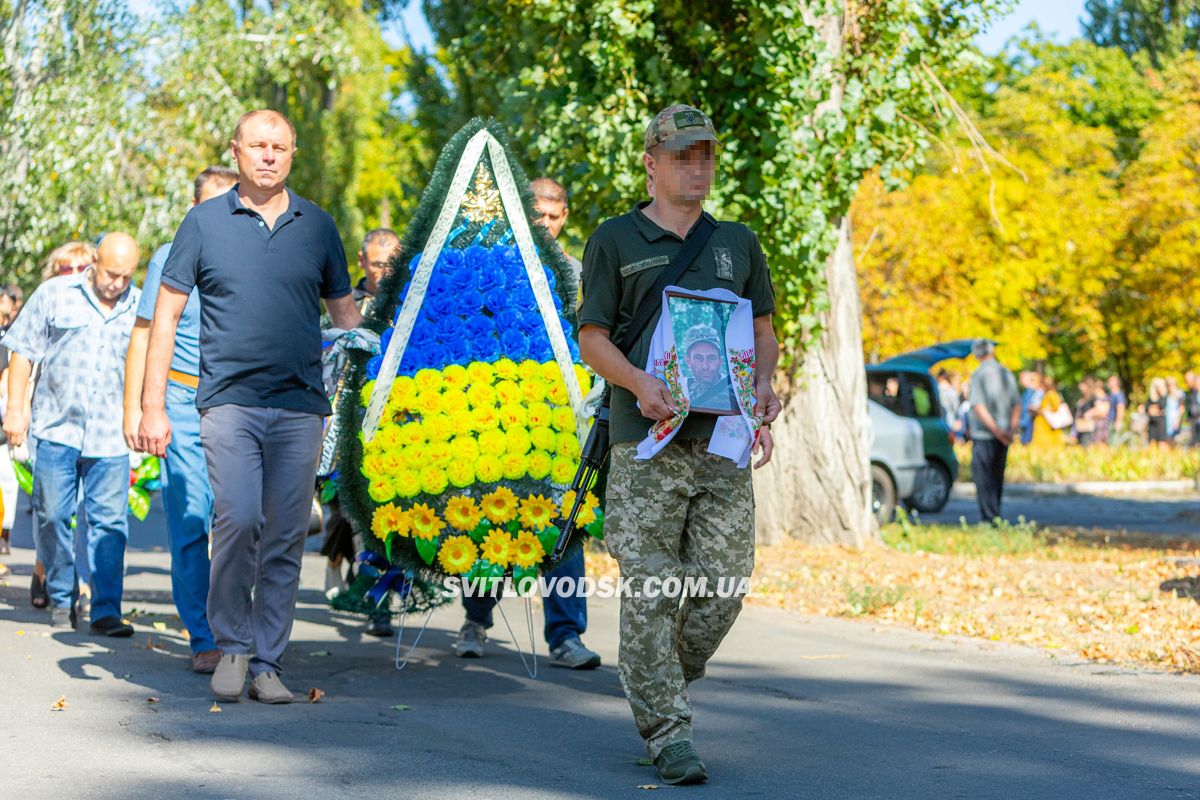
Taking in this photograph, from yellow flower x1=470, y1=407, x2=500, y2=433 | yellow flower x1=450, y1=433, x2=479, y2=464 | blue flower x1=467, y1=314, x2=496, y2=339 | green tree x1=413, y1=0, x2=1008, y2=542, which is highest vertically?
green tree x1=413, y1=0, x2=1008, y2=542

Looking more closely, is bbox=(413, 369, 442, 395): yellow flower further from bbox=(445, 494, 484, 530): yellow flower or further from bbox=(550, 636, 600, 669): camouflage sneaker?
bbox=(550, 636, 600, 669): camouflage sneaker

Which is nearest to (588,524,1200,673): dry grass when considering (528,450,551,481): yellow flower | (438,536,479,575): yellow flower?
(528,450,551,481): yellow flower

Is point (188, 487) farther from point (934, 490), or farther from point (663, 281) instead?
point (934, 490)

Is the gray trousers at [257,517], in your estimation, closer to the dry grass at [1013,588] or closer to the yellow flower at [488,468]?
the yellow flower at [488,468]

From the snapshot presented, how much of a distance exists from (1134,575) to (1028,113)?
105ft

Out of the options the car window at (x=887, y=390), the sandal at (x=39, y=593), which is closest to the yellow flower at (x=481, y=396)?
the sandal at (x=39, y=593)

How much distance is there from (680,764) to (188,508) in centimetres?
301

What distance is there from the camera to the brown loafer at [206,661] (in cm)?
695

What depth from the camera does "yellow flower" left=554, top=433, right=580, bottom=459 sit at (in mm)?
6641

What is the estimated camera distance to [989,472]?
1609cm

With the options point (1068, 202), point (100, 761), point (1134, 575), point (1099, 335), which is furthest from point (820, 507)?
point (1099, 335)

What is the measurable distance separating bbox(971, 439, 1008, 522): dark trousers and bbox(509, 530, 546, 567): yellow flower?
10196 mm

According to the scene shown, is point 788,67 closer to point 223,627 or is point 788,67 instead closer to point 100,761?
point 223,627

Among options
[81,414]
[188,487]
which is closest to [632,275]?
[188,487]
